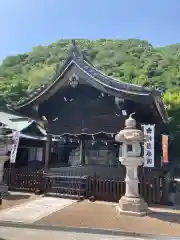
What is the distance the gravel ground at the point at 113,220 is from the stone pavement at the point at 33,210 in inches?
16.2

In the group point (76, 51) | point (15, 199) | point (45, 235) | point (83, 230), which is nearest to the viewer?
point (45, 235)

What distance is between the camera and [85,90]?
49.0ft

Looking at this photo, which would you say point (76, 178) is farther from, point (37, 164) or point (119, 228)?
point (37, 164)

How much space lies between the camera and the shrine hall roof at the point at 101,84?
1209 centimetres

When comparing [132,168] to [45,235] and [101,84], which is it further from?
[101,84]

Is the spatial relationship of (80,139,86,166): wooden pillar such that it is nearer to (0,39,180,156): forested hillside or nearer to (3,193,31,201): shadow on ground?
(3,193,31,201): shadow on ground

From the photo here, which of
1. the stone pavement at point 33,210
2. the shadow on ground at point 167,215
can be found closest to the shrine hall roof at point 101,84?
the shadow on ground at point 167,215

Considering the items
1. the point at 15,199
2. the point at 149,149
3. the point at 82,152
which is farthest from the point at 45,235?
the point at 82,152

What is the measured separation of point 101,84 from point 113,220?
6617mm

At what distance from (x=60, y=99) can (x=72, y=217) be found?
7965 mm

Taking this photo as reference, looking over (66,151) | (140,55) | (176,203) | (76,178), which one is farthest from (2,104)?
(140,55)

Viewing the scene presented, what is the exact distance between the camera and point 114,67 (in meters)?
62.8

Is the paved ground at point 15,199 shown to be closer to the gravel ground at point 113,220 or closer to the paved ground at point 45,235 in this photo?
the gravel ground at point 113,220

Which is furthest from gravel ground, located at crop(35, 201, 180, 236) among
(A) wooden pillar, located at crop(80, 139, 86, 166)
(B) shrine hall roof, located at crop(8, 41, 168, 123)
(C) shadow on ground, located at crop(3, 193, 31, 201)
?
(A) wooden pillar, located at crop(80, 139, 86, 166)
